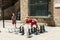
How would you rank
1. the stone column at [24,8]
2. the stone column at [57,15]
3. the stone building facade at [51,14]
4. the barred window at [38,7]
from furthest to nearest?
the stone column at [24,8] < the barred window at [38,7] < the stone building facade at [51,14] < the stone column at [57,15]

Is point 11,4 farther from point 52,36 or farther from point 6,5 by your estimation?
point 52,36

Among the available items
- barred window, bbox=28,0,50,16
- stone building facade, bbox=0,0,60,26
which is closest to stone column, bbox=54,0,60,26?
stone building facade, bbox=0,0,60,26

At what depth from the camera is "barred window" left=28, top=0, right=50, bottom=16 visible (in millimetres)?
20984

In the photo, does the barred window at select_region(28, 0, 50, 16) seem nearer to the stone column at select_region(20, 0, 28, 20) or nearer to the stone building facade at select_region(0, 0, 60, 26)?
the stone building facade at select_region(0, 0, 60, 26)

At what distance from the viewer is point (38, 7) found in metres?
21.2

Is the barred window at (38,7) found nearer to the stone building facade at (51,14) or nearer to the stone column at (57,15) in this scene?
the stone building facade at (51,14)

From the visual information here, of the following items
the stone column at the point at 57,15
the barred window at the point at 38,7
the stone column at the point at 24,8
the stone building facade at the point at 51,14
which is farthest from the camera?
the stone column at the point at 24,8

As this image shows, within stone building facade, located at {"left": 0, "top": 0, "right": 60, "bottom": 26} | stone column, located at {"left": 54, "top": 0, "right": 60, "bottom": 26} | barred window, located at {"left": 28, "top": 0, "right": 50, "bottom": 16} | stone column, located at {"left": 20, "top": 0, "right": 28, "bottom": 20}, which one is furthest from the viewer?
stone column, located at {"left": 20, "top": 0, "right": 28, "bottom": 20}

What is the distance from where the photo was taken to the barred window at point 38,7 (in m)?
21.0

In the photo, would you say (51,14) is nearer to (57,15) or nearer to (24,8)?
(57,15)

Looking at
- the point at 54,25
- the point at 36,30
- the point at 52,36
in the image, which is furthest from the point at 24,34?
the point at 54,25

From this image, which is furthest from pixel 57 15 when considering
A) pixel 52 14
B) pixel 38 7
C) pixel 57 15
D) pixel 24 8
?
pixel 24 8

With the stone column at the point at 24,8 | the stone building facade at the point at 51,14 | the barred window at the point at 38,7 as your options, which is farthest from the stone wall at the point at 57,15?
the stone column at the point at 24,8

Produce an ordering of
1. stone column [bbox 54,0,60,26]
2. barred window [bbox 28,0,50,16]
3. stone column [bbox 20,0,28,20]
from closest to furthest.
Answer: stone column [bbox 54,0,60,26] < barred window [bbox 28,0,50,16] < stone column [bbox 20,0,28,20]
